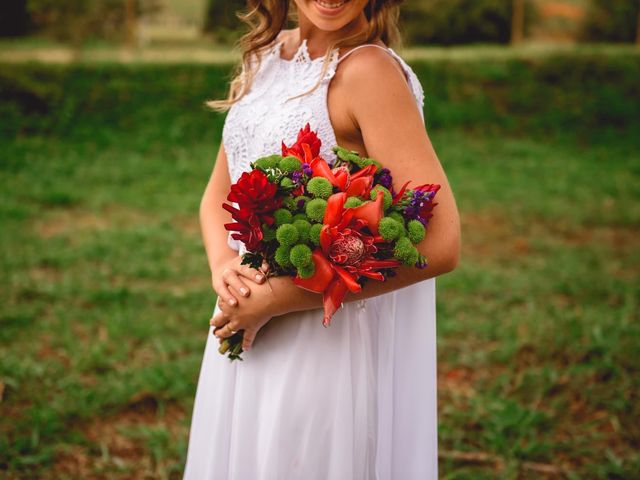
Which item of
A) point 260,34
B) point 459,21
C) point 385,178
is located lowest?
point 385,178

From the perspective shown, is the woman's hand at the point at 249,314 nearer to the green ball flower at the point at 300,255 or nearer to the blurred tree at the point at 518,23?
the green ball flower at the point at 300,255

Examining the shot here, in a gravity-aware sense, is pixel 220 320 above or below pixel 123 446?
above

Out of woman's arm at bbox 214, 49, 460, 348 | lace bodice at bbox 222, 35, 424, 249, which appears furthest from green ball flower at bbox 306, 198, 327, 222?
lace bodice at bbox 222, 35, 424, 249

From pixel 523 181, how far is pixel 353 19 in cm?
640

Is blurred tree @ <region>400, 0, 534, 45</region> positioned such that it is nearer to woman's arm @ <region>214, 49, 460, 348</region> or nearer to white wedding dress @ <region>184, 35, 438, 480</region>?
white wedding dress @ <region>184, 35, 438, 480</region>

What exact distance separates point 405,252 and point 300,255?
21 cm

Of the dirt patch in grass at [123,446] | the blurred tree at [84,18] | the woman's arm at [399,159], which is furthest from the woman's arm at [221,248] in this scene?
the blurred tree at [84,18]

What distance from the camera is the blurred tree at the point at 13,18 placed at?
33.3 feet

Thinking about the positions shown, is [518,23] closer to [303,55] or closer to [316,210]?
[303,55]

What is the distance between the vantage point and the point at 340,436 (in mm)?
1657

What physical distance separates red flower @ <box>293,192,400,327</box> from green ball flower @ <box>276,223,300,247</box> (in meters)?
0.06

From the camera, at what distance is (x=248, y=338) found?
1.67 meters

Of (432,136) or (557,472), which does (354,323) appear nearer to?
(557,472)

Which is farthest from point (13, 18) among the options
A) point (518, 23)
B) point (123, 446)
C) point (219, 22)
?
point (123, 446)
